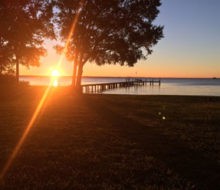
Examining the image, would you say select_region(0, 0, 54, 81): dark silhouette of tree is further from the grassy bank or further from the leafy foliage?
the grassy bank

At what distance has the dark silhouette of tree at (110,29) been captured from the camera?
19656 millimetres

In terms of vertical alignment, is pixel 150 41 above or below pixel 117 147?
above

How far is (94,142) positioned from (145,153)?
5.22 feet

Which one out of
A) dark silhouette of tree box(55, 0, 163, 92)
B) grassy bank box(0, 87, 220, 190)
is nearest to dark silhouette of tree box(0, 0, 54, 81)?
dark silhouette of tree box(55, 0, 163, 92)

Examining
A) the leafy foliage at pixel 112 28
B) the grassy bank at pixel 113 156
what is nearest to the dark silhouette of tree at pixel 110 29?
the leafy foliage at pixel 112 28

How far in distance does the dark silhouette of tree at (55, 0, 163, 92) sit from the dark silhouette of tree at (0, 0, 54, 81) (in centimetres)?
168

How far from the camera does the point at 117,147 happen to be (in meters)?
5.30

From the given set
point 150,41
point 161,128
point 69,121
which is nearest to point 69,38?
point 150,41

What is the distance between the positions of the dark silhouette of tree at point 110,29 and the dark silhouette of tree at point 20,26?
1676 millimetres

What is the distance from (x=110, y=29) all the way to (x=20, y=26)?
907 centimetres

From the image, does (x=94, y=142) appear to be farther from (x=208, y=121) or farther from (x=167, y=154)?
(x=208, y=121)

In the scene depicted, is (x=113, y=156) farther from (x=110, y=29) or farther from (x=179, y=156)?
(x=110, y=29)

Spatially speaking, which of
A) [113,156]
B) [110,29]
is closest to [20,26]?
[110,29]

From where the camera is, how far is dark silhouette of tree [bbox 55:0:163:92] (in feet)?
64.5
